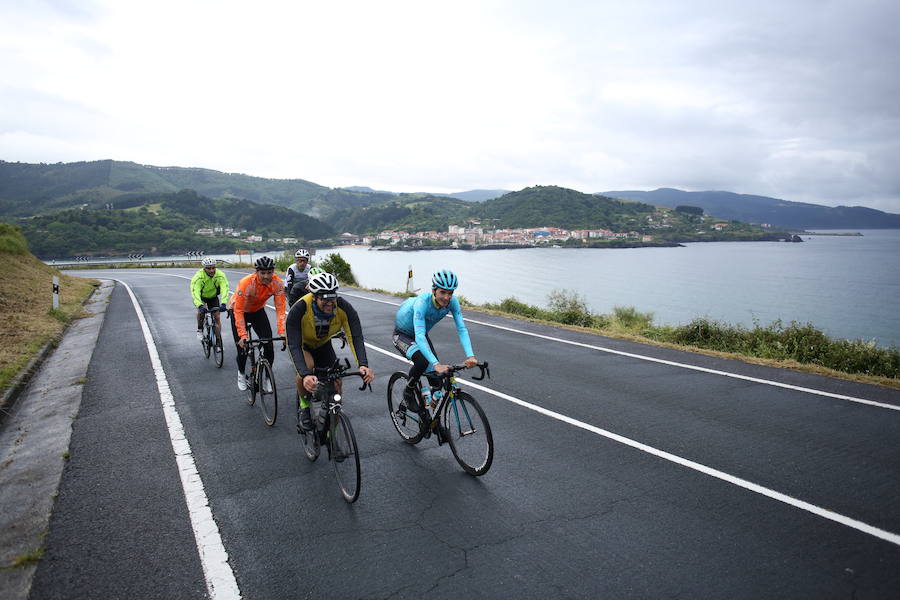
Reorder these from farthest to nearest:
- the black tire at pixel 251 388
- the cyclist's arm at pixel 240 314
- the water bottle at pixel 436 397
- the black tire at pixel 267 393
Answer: the black tire at pixel 251 388 → the cyclist's arm at pixel 240 314 → the black tire at pixel 267 393 → the water bottle at pixel 436 397

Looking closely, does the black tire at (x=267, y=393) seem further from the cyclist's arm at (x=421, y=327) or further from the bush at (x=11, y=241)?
the bush at (x=11, y=241)

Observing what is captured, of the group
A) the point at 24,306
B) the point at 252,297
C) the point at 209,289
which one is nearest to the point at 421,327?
the point at 252,297

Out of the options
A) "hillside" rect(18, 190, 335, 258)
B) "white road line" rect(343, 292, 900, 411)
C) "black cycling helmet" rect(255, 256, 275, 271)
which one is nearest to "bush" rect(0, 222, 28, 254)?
"black cycling helmet" rect(255, 256, 275, 271)

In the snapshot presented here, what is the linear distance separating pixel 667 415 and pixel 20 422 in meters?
8.67

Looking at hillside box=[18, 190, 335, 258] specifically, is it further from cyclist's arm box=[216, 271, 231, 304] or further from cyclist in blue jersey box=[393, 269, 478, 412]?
cyclist in blue jersey box=[393, 269, 478, 412]

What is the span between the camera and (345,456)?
14.5 feet

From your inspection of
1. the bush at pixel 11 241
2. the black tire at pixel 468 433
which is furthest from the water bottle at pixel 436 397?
the bush at pixel 11 241

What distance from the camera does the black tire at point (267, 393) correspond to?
6246 mm

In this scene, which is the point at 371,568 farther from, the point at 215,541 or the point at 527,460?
the point at 527,460

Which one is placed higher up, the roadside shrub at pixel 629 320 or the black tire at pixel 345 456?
the black tire at pixel 345 456

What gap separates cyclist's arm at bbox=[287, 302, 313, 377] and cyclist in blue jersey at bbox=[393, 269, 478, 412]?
1.14 metres

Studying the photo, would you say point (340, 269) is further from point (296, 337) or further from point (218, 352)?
point (296, 337)

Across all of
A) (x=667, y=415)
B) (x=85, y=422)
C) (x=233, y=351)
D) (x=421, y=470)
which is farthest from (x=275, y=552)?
(x=233, y=351)

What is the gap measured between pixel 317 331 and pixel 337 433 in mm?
1145
